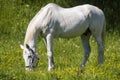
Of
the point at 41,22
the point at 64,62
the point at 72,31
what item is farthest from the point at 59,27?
the point at 64,62

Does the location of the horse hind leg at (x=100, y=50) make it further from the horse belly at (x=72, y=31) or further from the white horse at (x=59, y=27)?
the horse belly at (x=72, y=31)

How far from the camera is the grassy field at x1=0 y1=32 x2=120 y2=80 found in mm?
10180

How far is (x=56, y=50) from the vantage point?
56.6 ft

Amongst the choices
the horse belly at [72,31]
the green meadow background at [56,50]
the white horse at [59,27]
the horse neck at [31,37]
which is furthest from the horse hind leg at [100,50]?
the horse neck at [31,37]

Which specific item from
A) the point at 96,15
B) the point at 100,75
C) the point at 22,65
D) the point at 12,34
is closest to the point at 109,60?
the point at 96,15

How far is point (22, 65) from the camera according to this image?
1397 centimetres

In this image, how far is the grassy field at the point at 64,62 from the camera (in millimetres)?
10180

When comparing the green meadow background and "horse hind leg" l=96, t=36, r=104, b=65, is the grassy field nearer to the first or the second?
the green meadow background

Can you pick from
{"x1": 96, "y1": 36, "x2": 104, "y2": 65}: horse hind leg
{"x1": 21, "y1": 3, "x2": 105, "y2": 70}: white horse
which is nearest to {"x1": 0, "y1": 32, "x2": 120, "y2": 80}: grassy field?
{"x1": 96, "y1": 36, "x2": 104, "y2": 65}: horse hind leg

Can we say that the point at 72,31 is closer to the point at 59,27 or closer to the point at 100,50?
the point at 59,27

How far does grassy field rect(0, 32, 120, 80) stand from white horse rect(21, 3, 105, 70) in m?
0.40

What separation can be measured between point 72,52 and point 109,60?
113 inches

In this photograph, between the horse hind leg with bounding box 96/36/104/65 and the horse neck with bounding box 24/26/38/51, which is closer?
the horse neck with bounding box 24/26/38/51

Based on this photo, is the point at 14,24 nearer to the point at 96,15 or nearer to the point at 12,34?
the point at 12,34
